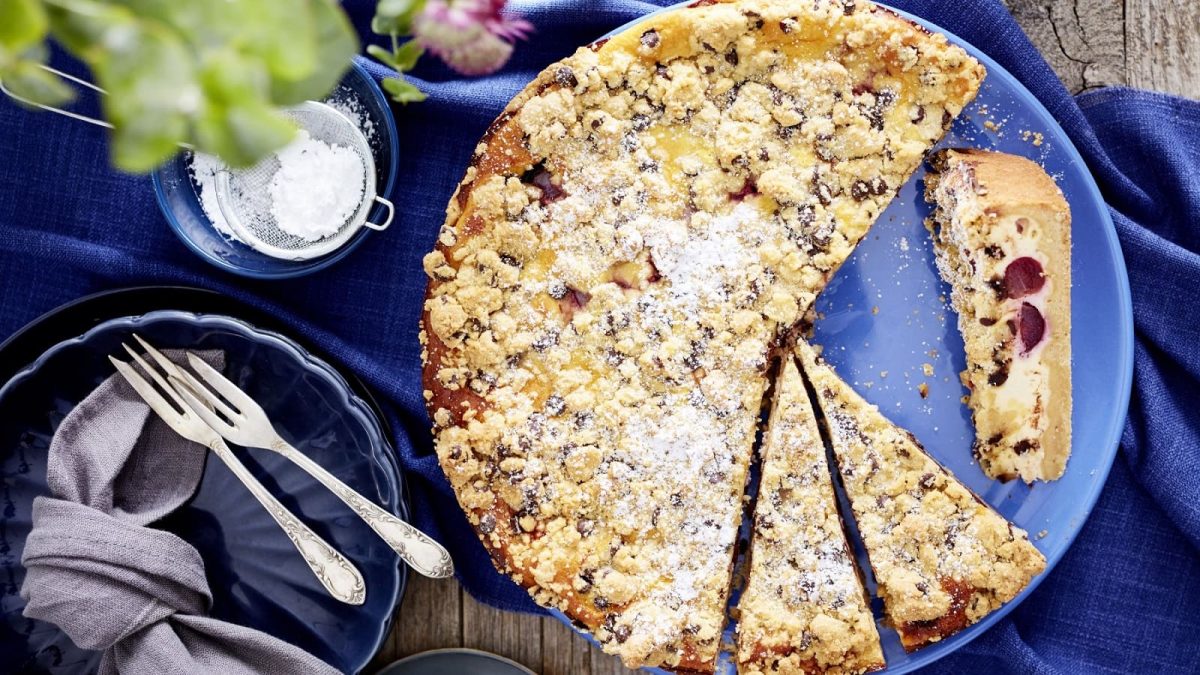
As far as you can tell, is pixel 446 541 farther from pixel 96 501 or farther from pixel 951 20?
pixel 951 20

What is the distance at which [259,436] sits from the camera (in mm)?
2662

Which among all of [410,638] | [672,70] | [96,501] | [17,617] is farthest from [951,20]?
[17,617]

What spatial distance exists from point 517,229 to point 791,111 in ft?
2.34

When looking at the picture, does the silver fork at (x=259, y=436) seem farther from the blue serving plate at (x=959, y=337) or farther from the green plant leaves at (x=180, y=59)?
the green plant leaves at (x=180, y=59)

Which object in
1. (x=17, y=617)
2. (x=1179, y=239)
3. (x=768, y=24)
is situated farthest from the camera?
(x=1179, y=239)

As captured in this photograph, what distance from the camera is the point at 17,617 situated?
2.74 meters

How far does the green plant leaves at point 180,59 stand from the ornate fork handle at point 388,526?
166cm

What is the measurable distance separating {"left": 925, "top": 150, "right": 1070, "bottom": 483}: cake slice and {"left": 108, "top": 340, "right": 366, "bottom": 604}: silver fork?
168cm

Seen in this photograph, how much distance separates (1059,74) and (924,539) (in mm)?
1407

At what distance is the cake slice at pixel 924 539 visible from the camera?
2.58m

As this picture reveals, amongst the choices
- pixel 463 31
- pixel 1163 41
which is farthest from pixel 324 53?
pixel 1163 41

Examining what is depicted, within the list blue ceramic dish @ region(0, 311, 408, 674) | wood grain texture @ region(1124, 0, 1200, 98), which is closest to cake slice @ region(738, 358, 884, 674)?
blue ceramic dish @ region(0, 311, 408, 674)

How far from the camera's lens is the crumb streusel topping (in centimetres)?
251

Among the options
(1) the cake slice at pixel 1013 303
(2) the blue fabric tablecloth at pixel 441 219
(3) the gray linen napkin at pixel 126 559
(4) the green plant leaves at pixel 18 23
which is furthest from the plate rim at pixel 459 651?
(4) the green plant leaves at pixel 18 23
